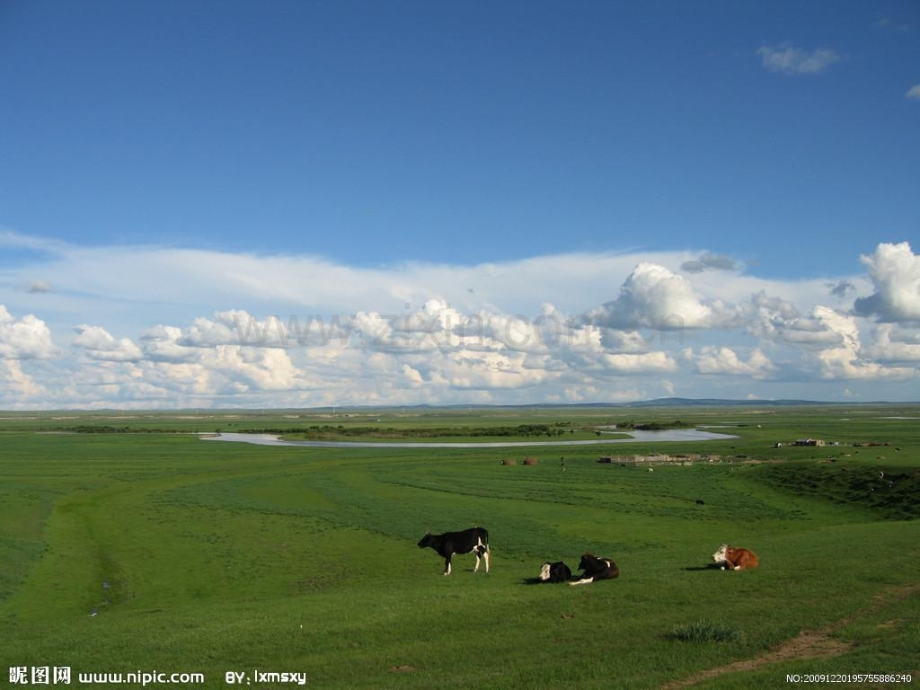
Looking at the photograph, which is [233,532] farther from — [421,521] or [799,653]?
[799,653]

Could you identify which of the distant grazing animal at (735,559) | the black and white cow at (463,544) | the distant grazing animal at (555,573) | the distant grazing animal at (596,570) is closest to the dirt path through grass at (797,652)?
the distant grazing animal at (735,559)

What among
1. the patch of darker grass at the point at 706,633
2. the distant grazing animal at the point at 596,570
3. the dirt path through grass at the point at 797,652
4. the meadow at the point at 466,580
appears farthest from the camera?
the distant grazing animal at the point at 596,570

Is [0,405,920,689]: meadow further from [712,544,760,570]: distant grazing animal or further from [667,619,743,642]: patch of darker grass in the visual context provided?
[712,544,760,570]: distant grazing animal

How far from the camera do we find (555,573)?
18047 millimetres

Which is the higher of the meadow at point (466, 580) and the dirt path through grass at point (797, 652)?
the dirt path through grass at point (797, 652)

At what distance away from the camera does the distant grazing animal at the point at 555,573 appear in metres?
18.0

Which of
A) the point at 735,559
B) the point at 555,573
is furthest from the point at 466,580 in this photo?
the point at 735,559

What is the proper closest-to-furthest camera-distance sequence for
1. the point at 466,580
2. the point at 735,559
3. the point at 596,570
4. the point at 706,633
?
the point at 706,633
the point at 596,570
the point at 735,559
the point at 466,580

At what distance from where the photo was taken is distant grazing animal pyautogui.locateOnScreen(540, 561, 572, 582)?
18.0 m

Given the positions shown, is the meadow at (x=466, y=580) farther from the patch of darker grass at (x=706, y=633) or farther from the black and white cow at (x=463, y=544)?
the black and white cow at (x=463, y=544)

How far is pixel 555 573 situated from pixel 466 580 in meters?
2.91

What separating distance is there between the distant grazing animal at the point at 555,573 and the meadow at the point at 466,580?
24.1 inches

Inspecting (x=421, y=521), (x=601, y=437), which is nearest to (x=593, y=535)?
(x=421, y=521)

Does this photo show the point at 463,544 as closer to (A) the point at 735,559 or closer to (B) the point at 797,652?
(A) the point at 735,559
